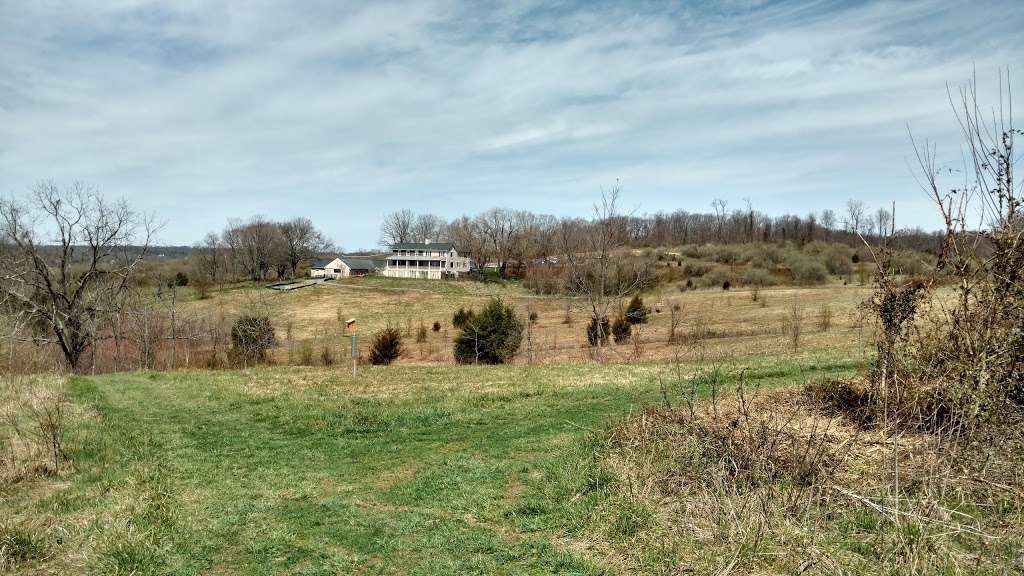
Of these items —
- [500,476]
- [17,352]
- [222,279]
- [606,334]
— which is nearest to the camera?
[500,476]

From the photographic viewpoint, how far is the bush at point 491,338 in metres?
23.3

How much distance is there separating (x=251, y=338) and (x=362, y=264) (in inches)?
2868

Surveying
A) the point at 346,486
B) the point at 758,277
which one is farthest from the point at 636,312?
the point at 346,486

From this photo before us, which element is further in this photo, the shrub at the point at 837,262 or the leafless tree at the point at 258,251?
the leafless tree at the point at 258,251

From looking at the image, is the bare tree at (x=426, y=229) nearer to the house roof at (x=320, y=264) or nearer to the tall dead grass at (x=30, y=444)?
the house roof at (x=320, y=264)

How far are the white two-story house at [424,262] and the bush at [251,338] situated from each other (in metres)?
59.1

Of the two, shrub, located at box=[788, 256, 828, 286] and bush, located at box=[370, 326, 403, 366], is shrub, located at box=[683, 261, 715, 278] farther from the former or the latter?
bush, located at box=[370, 326, 403, 366]

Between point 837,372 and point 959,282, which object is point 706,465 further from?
point 837,372

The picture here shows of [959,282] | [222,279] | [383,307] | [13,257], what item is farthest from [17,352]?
[222,279]

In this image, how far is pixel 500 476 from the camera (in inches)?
258

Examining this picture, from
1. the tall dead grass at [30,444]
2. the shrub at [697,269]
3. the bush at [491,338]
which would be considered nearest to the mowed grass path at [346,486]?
the tall dead grass at [30,444]

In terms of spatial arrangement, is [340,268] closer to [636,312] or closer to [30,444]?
[636,312]

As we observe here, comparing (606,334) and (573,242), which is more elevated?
(573,242)

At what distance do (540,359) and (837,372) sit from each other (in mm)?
13265
